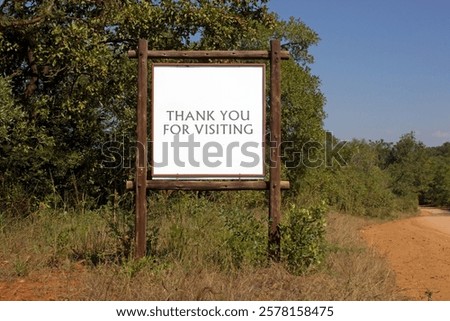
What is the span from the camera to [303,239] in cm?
739

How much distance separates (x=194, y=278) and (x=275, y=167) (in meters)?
2.08

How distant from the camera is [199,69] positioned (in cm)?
801

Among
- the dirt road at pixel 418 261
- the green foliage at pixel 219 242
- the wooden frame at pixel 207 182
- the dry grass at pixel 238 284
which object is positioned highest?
the wooden frame at pixel 207 182

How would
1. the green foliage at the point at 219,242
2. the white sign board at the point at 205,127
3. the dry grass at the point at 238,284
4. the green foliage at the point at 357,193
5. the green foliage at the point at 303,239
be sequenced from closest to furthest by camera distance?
the dry grass at the point at 238,284 < the green foliage at the point at 303,239 < the green foliage at the point at 219,242 < the white sign board at the point at 205,127 < the green foliage at the point at 357,193

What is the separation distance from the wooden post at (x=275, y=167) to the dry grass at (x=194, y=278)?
1.42ft

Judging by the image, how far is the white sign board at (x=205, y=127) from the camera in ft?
25.9

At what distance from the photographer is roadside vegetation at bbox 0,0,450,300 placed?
22.5 ft

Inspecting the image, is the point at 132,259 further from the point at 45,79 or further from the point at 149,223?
the point at 45,79

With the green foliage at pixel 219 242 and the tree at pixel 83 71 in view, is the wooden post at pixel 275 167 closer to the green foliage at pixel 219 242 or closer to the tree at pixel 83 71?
the green foliage at pixel 219 242

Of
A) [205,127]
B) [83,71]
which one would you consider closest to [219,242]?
[205,127]

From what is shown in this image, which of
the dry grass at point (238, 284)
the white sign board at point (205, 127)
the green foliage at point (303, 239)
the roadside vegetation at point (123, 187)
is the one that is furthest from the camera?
the white sign board at point (205, 127)

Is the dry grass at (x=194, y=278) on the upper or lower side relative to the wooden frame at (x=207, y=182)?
lower

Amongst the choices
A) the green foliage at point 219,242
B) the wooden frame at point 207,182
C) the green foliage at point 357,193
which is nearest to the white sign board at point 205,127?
the wooden frame at point 207,182
